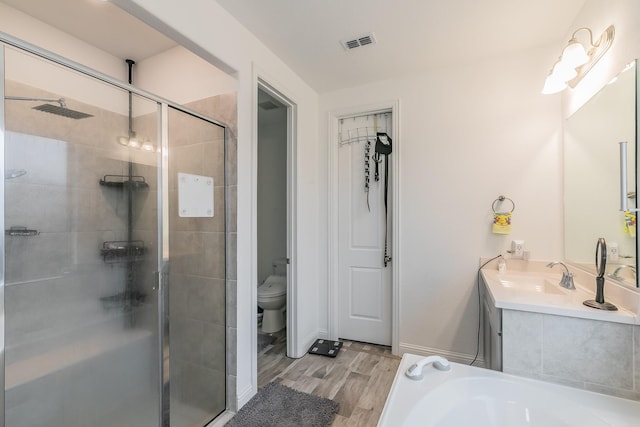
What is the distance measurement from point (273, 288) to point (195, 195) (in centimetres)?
165

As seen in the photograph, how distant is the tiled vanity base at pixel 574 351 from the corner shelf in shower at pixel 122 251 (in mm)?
1932

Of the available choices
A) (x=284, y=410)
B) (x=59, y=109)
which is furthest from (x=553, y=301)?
(x=59, y=109)

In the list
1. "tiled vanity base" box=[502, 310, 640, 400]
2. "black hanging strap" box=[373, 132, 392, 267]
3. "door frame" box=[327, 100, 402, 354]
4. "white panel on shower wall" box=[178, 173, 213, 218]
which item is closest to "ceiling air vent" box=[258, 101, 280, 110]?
"door frame" box=[327, 100, 402, 354]

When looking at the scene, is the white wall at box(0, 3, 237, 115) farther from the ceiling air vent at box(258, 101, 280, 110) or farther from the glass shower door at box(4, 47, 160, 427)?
the ceiling air vent at box(258, 101, 280, 110)

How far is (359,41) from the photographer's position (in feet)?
6.70

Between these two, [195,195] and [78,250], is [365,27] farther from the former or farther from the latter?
[78,250]

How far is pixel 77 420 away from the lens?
53.7 inches

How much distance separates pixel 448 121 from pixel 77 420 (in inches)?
120

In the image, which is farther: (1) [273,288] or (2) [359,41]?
(1) [273,288]

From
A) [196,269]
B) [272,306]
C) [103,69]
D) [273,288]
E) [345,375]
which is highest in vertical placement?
[103,69]

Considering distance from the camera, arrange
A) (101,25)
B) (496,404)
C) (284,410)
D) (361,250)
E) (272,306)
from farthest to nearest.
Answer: (272,306) → (361,250) → (101,25) → (284,410) → (496,404)

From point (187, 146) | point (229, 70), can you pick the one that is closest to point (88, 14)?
point (229, 70)

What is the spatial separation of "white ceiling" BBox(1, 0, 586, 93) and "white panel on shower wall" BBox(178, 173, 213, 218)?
41.8 inches

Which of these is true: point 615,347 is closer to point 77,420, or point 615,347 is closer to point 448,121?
point 448,121
